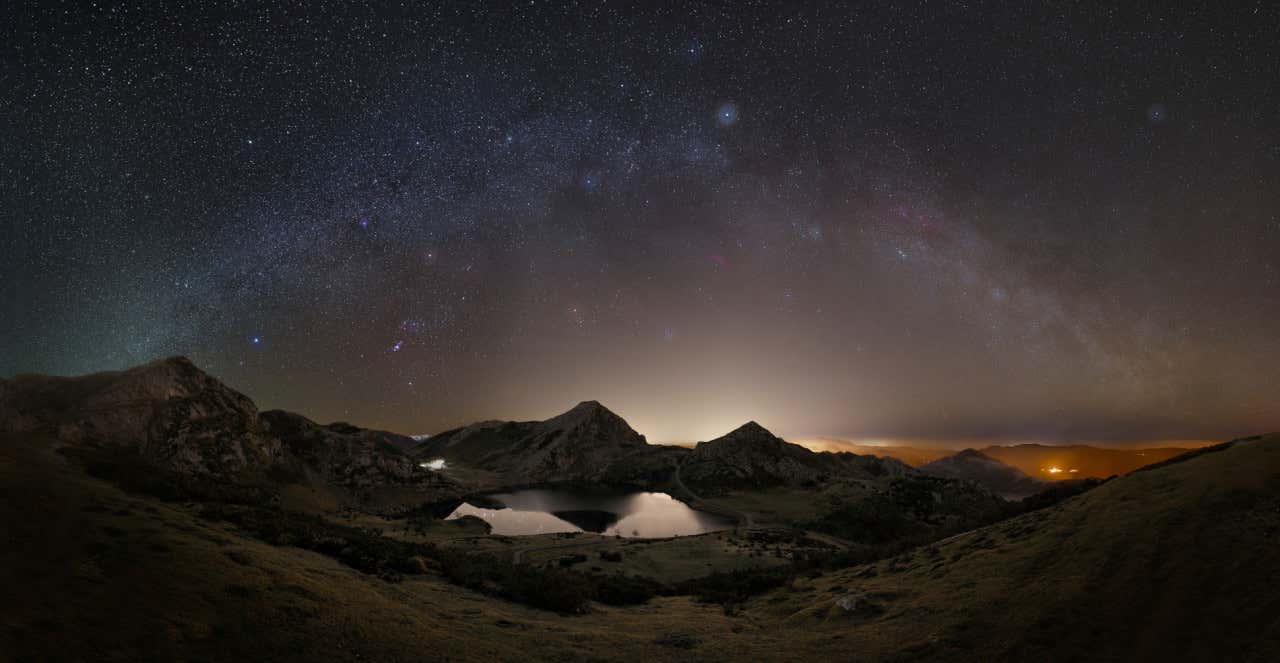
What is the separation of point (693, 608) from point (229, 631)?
653 inches

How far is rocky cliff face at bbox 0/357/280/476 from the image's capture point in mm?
50000

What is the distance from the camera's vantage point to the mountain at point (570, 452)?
141 meters

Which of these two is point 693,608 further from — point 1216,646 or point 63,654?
point 63,654

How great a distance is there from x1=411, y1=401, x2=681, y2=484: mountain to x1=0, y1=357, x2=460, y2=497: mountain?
58234mm

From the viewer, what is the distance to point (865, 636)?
14242 millimetres

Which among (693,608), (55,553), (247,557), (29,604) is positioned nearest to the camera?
(29,604)

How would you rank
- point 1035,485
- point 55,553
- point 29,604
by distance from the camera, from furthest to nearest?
1. point 1035,485
2. point 55,553
3. point 29,604

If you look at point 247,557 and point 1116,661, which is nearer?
point 1116,661

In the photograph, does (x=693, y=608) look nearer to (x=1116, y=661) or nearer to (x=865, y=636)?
(x=865, y=636)

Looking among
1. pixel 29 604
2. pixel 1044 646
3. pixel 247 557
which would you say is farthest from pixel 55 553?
pixel 1044 646

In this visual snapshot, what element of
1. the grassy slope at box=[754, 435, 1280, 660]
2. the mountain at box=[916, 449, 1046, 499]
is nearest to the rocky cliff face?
the grassy slope at box=[754, 435, 1280, 660]

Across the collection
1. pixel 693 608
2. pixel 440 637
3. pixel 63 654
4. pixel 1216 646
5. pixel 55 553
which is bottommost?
pixel 693 608

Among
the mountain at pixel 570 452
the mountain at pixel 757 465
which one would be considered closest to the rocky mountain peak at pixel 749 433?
the mountain at pixel 757 465

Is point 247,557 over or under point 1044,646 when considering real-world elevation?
over
